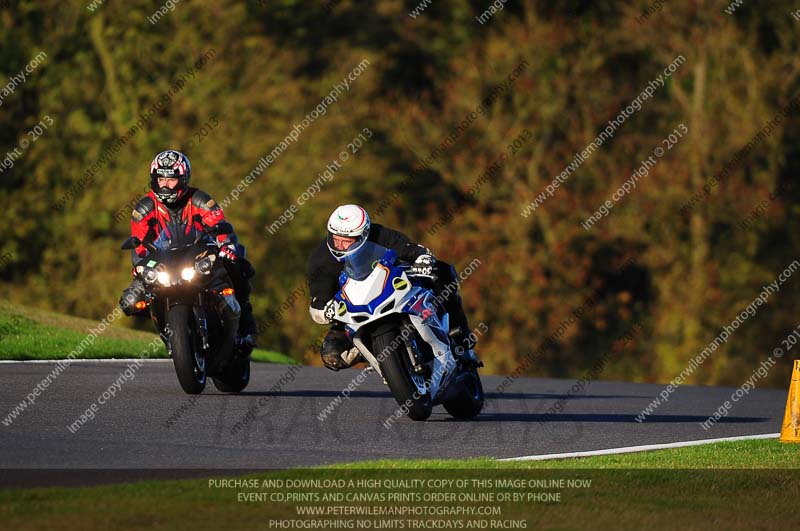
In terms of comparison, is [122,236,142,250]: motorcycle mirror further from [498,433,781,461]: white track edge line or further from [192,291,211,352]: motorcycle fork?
[498,433,781,461]: white track edge line

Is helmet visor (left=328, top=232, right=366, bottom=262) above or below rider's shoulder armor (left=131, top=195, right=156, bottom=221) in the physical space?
above

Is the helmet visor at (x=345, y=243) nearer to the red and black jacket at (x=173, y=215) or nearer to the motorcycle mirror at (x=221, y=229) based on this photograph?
the motorcycle mirror at (x=221, y=229)

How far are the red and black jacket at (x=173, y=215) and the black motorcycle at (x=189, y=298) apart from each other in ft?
0.23

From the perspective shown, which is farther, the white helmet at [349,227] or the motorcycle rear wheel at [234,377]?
the motorcycle rear wheel at [234,377]

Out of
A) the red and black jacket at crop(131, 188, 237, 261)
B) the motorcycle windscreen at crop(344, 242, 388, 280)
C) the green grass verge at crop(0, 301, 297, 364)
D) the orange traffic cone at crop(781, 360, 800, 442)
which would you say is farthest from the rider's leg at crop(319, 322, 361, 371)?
the green grass verge at crop(0, 301, 297, 364)

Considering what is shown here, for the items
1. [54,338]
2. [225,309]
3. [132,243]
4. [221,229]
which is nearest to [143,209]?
[132,243]

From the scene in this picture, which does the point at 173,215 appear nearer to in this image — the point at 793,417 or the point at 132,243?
the point at 132,243

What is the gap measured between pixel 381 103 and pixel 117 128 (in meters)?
6.21

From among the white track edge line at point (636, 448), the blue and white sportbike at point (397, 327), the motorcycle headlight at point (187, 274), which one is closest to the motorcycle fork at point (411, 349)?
the blue and white sportbike at point (397, 327)

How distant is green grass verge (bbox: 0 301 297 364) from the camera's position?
20141 millimetres

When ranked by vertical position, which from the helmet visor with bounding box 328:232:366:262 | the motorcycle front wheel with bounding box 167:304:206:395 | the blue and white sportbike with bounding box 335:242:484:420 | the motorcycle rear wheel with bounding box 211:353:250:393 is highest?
the helmet visor with bounding box 328:232:366:262

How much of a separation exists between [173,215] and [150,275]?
913 millimetres

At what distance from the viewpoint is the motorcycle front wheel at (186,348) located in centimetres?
1459

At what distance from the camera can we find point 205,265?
588 inches
